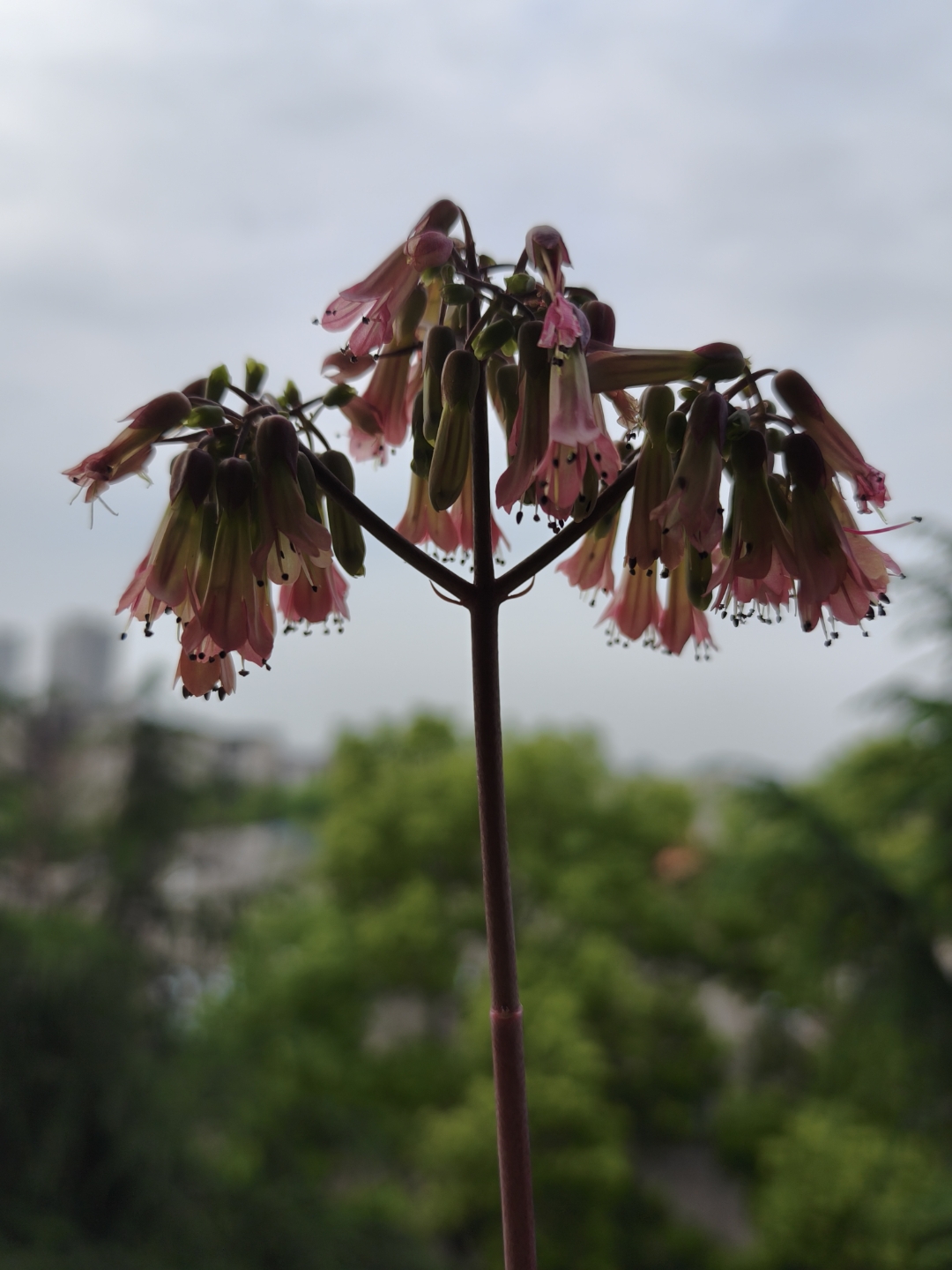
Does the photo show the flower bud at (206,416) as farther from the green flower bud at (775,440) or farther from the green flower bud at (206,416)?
the green flower bud at (775,440)

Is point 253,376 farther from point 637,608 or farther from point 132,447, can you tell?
point 637,608

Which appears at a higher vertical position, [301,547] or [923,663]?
[923,663]

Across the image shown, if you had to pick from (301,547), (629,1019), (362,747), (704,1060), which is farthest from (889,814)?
(362,747)

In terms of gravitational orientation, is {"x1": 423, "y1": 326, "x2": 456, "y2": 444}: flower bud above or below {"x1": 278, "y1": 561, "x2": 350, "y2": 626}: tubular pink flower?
above

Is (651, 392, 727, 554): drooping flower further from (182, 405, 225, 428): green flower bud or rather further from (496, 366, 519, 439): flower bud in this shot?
(182, 405, 225, 428): green flower bud

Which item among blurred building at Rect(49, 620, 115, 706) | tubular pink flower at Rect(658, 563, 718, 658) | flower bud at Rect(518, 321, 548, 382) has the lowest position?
tubular pink flower at Rect(658, 563, 718, 658)

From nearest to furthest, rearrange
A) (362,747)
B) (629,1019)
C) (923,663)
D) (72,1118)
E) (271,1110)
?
(923,663)
(72,1118)
(271,1110)
(629,1019)
(362,747)

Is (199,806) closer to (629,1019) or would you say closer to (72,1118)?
(72,1118)

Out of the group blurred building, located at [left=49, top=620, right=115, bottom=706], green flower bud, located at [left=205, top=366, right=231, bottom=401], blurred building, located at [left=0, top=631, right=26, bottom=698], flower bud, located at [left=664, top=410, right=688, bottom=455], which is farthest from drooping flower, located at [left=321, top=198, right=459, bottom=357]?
blurred building, located at [left=49, top=620, right=115, bottom=706]
